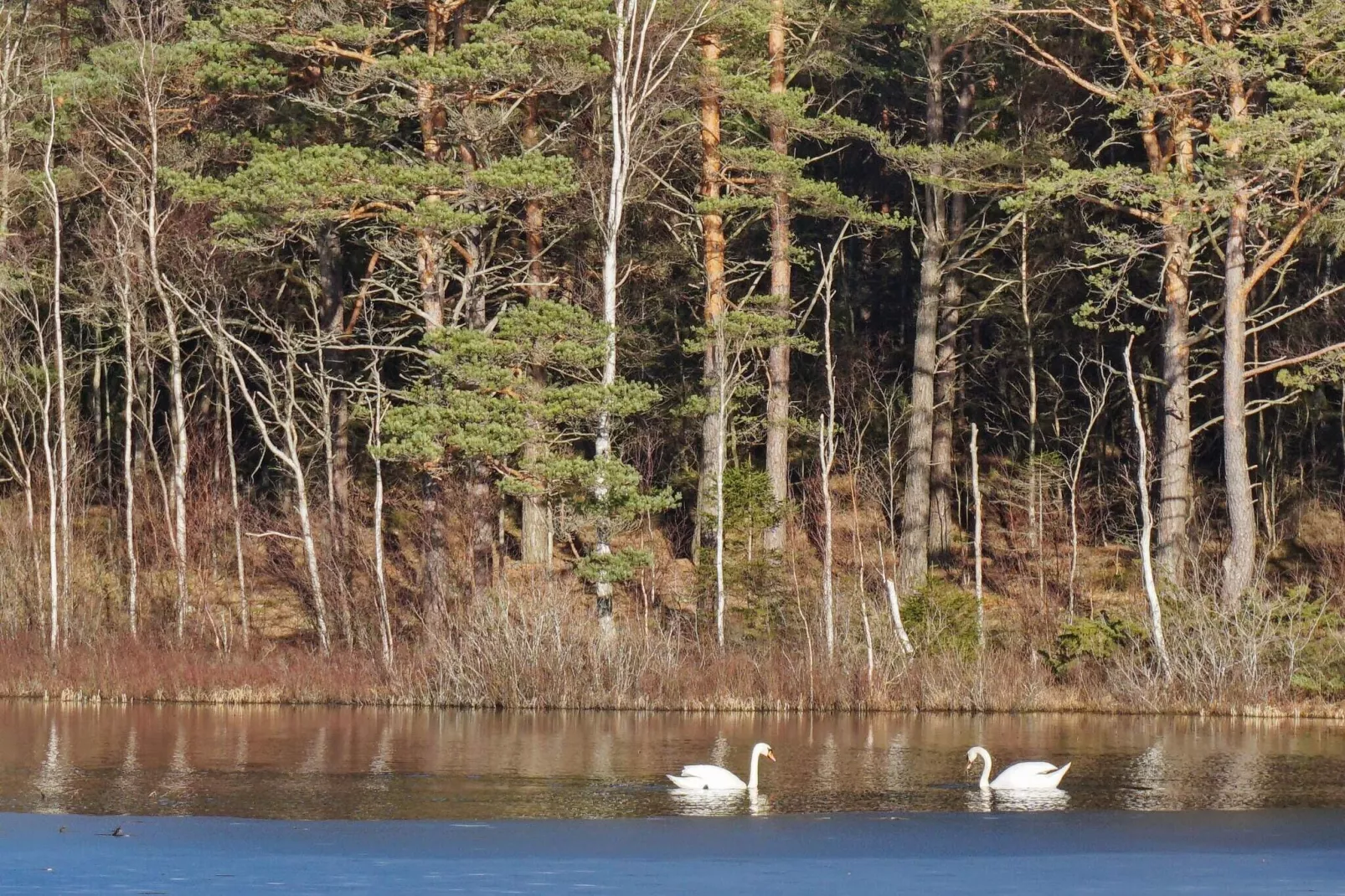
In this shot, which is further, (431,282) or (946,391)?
(946,391)

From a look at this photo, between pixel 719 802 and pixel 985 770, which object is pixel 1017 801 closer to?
pixel 985 770

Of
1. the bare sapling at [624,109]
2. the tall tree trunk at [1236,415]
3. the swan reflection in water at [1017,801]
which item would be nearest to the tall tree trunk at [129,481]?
the bare sapling at [624,109]

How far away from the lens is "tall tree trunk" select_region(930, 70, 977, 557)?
33344 millimetres

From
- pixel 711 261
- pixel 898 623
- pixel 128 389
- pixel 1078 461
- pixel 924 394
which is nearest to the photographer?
pixel 898 623

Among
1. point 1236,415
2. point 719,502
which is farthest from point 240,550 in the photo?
point 1236,415

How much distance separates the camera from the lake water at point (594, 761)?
15914 mm

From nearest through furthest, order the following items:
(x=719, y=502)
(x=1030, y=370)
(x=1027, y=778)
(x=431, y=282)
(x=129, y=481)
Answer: (x=1027, y=778) < (x=719, y=502) < (x=431, y=282) < (x=129, y=481) < (x=1030, y=370)

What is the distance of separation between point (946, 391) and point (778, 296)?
6081 millimetres

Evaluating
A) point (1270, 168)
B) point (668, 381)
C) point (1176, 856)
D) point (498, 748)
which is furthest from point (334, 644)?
point (1176, 856)

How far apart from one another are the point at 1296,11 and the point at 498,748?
16.2 metres

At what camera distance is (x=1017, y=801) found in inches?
637

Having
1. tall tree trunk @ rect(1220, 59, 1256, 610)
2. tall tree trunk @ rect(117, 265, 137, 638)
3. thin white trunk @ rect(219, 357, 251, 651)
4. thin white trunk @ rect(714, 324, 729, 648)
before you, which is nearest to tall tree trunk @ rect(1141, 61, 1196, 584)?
tall tree trunk @ rect(1220, 59, 1256, 610)

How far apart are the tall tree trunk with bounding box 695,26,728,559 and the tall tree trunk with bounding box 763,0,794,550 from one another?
1.03 m

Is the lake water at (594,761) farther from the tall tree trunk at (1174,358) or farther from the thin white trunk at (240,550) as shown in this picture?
the tall tree trunk at (1174,358)
